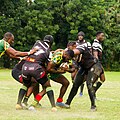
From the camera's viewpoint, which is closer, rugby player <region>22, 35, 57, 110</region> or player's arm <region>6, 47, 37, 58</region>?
player's arm <region>6, 47, 37, 58</region>

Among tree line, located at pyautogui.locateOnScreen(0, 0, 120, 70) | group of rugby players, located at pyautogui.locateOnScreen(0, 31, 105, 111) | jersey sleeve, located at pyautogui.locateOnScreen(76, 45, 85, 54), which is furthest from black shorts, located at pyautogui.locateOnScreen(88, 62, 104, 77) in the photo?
tree line, located at pyautogui.locateOnScreen(0, 0, 120, 70)

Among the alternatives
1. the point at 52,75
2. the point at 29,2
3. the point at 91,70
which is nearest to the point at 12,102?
the point at 52,75

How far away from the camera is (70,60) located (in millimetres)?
11141

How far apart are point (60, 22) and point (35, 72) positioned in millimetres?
38054

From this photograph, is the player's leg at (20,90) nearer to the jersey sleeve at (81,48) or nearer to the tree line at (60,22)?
the jersey sleeve at (81,48)

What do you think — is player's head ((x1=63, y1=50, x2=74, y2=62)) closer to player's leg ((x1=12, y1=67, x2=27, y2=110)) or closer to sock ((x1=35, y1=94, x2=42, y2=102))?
sock ((x1=35, y1=94, x2=42, y2=102))

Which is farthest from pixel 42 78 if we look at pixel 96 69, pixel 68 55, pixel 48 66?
pixel 96 69

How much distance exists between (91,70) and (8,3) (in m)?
35.7

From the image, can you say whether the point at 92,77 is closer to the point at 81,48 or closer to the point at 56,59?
the point at 81,48

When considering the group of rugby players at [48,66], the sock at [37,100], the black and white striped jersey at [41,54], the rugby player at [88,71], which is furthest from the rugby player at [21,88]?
the rugby player at [88,71]

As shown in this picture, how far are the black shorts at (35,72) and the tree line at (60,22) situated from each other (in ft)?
110

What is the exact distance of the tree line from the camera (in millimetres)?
45719

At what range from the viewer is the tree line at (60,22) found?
45719 mm

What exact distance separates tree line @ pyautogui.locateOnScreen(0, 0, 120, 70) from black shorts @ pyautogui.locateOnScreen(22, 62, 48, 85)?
33502 millimetres
